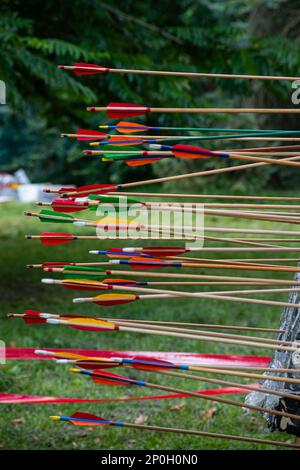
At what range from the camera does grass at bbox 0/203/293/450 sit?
3.82 metres

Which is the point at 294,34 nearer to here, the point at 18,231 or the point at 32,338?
the point at 18,231

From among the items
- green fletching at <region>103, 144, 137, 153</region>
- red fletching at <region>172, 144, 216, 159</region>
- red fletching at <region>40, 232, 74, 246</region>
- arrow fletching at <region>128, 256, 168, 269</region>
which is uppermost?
green fletching at <region>103, 144, 137, 153</region>

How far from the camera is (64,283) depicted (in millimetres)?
2242

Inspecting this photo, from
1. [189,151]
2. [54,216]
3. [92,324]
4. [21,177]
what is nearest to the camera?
[189,151]

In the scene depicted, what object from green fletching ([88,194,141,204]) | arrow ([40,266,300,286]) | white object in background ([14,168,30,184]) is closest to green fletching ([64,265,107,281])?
arrow ([40,266,300,286])

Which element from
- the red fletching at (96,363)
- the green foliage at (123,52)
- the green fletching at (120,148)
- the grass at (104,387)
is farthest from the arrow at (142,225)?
the green foliage at (123,52)

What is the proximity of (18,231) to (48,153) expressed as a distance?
1177 centimetres

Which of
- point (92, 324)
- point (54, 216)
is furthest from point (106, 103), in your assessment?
point (92, 324)

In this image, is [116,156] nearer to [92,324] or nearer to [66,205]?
[66,205]

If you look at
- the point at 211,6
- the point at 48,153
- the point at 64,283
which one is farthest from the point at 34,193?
the point at 64,283

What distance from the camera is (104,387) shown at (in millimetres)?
4586

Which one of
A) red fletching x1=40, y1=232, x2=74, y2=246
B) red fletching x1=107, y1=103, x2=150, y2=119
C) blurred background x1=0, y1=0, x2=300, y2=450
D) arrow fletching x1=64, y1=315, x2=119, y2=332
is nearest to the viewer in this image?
arrow fletching x1=64, y1=315, x2=119, y2=332

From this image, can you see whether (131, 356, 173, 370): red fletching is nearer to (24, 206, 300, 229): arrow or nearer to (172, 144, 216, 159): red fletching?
(24, 206, 300, 229): arrow

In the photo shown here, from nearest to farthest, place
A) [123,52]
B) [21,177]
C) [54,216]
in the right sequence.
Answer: [54,216]
[123,52]
[21,177]
